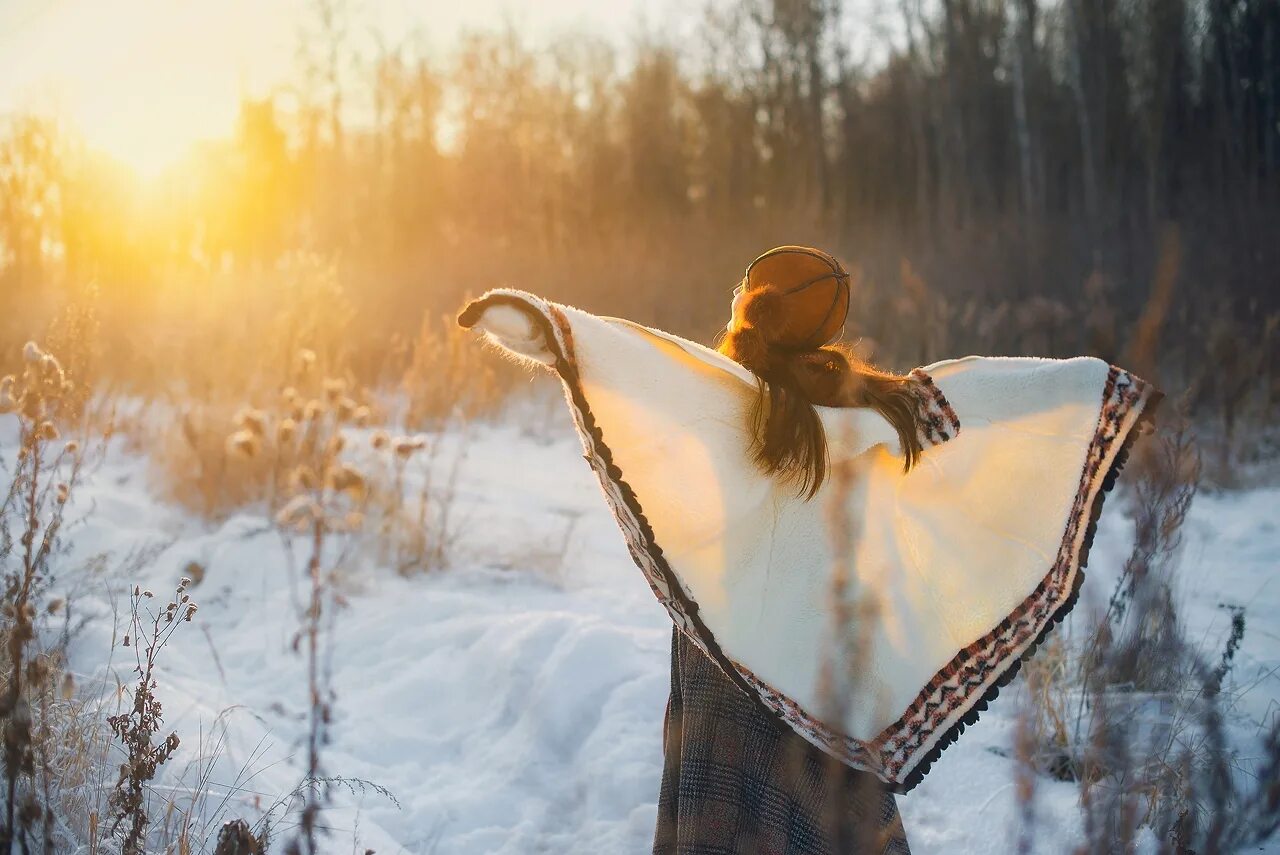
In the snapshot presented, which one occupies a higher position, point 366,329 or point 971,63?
point 971,63

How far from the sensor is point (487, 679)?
123 inches

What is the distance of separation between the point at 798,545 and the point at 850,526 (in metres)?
0.11

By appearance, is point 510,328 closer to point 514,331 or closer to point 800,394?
point 514,331

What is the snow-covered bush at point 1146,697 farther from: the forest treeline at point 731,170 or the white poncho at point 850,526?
the forest treeline at point 731,170

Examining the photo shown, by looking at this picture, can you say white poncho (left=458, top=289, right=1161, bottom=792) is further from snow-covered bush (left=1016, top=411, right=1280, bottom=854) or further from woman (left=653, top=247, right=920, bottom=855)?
snow-covered bush (left=1016, top=411, right=1280, bottom=854)

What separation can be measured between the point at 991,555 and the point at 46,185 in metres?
12.0

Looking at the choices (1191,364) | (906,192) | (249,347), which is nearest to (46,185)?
(249,347)

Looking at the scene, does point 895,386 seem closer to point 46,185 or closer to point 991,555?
point 991,555

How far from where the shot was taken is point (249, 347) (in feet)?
24.7

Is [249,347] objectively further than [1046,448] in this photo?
Yes

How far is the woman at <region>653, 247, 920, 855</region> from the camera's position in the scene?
1.66m

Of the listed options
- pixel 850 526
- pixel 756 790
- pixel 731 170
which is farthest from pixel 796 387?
pixel 731 170

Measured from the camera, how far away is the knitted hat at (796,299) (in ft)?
5.75

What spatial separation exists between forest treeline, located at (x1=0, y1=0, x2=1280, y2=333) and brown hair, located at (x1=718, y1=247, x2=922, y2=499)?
8.60 m
